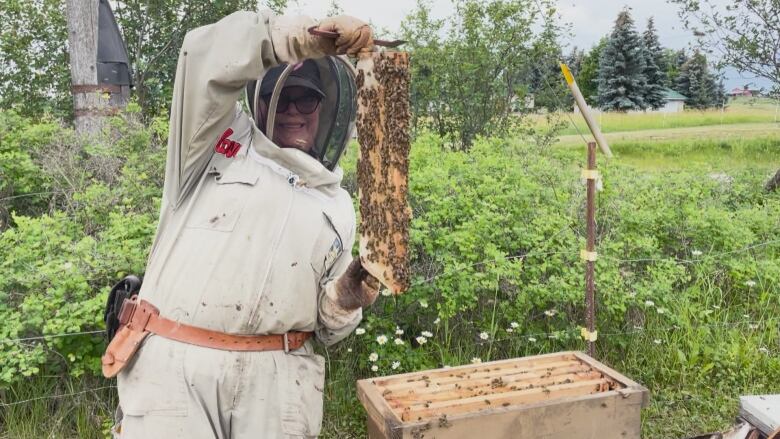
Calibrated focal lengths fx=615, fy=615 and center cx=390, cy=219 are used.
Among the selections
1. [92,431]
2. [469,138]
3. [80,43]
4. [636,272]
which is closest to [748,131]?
[469,138]

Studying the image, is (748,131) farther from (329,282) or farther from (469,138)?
(329,282)

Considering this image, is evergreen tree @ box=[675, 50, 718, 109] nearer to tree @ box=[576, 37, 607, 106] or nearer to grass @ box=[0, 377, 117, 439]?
tree @ box=[576, 37, 607, 106]

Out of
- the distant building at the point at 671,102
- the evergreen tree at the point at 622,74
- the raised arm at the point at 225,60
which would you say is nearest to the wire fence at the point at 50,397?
the raised arm at the point at 225,60

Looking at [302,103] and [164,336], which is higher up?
[302,103]

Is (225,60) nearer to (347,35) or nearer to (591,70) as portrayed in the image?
(347,35)

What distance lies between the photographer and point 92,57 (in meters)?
5.83

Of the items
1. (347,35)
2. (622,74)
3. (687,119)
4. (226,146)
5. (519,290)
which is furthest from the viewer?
(622,74)

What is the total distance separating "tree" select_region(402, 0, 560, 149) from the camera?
23.8 feet

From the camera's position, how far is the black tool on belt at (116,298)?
2047 millimetres

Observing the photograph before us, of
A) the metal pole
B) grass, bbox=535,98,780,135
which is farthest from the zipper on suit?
grass, bbox=535,98,780,135

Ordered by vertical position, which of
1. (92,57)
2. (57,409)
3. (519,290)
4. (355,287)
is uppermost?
(92,57)

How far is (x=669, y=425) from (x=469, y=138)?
467cm

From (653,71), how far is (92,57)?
25.3 meters

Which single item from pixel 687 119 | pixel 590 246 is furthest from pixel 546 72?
pixel 687 119
